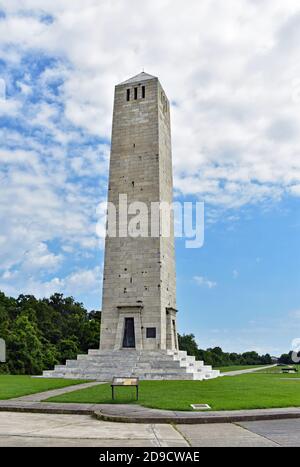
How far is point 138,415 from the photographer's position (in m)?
11.4

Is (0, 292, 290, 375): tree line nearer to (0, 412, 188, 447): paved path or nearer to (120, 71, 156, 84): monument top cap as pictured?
(120, 71, 156, 84): monument top cap

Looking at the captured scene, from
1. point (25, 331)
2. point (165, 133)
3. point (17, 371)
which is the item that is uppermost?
point (165, 133)

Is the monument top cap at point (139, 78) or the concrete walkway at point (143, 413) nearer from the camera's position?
the concrete walkway at point (143, 413)

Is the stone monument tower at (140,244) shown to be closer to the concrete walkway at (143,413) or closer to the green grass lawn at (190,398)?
the green grass lawn at (190,398)

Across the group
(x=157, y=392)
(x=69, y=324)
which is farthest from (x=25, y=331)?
(x=157, y=392)

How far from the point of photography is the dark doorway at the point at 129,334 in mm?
30470

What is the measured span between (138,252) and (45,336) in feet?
119

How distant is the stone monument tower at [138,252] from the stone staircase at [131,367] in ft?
0.22

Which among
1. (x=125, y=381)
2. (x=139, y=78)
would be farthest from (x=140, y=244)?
(x=125, y=381)

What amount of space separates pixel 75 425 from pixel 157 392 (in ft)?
23.2

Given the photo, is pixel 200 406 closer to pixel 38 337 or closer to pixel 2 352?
pixel 2 352

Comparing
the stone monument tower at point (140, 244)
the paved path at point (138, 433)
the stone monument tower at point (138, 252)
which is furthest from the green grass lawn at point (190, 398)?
the stone monument tower at point (140, 244)
